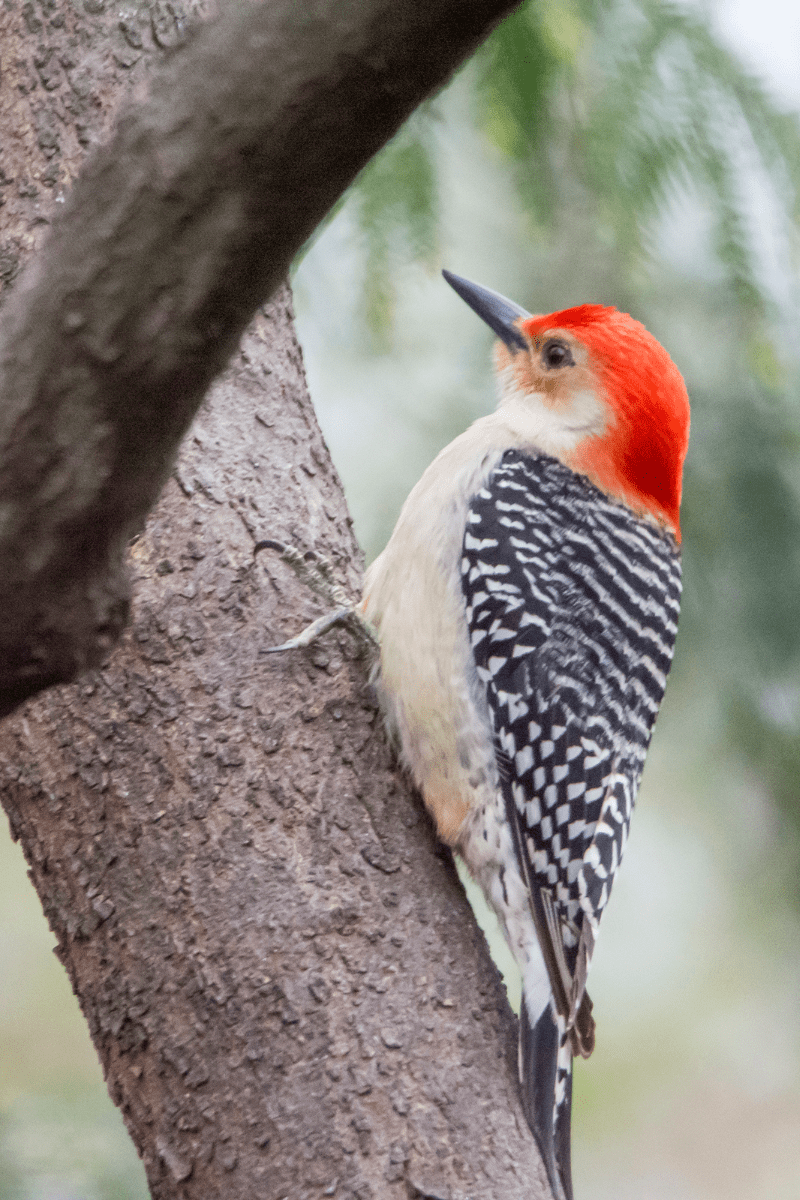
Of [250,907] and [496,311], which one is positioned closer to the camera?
[250,907]

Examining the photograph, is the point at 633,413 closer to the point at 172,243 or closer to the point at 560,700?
the point at 560,700

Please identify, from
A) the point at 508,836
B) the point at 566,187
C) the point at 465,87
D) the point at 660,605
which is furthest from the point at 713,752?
the point at 465,87

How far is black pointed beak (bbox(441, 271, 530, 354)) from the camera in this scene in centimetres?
332

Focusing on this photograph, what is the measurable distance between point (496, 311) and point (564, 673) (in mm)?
1241

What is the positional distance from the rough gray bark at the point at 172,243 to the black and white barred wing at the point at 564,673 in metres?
1.38

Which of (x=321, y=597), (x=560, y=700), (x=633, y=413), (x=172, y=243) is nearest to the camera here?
(x=172, y=243)

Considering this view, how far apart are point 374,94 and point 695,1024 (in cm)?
500

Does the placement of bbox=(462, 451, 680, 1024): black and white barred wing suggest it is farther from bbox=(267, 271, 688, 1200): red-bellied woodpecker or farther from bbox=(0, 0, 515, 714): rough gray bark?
bbox=(0, 0, 515, 714): rough gray bark

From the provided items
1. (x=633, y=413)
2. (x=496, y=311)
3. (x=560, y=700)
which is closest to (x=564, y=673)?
(x=560, y=700)

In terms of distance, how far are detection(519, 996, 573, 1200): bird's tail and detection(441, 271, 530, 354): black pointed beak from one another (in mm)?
1927

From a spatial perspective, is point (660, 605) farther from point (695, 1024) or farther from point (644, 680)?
point (695, 1024)

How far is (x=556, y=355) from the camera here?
3.24m

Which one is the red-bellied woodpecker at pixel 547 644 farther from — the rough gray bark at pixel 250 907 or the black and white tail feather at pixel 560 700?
the rough gray bark at pixel 250 907

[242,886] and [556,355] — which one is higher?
[556,355]
